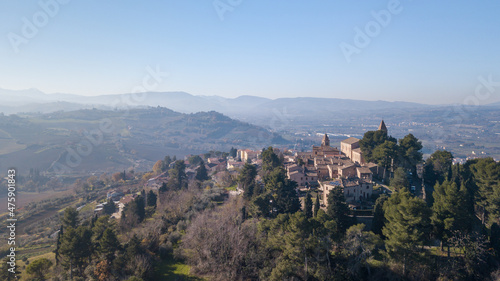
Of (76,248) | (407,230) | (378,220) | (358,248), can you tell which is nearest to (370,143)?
(378,220)

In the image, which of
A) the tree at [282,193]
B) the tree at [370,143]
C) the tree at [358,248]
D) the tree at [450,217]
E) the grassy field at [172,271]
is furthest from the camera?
the tree at [370,143]

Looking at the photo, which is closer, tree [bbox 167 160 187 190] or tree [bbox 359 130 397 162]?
tree [bbox 359 130 397 162]

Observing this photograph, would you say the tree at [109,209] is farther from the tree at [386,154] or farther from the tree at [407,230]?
the tree at [407,230]

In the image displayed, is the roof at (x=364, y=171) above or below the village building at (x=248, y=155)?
above

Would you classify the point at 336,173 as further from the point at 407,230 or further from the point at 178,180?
the point at 178,180

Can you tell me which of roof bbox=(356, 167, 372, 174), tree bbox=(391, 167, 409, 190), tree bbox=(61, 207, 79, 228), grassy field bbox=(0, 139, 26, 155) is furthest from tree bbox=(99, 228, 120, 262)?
grassy field bbox=(0, 139, 26, 155)

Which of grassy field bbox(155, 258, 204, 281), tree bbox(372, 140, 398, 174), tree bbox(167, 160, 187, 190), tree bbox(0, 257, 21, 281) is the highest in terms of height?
tree bbox(372, 140, 398, 174)

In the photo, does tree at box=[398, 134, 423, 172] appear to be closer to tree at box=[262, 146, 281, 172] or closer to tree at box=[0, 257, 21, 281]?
tree at box=[262, 146, 281, 172]

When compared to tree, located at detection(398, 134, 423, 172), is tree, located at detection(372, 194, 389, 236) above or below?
below

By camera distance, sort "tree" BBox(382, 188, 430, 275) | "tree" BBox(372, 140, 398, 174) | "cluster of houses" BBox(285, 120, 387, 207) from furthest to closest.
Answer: "tree" BBox(372, 140, 398, 174)
"cluster of houses" BBox(285, 120, 387, 207)
"tree" BBox(382, 188, 430, 275)

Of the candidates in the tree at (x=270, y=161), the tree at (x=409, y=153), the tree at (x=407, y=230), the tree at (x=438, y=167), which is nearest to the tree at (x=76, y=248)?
the tree at (x=270, y=161)
